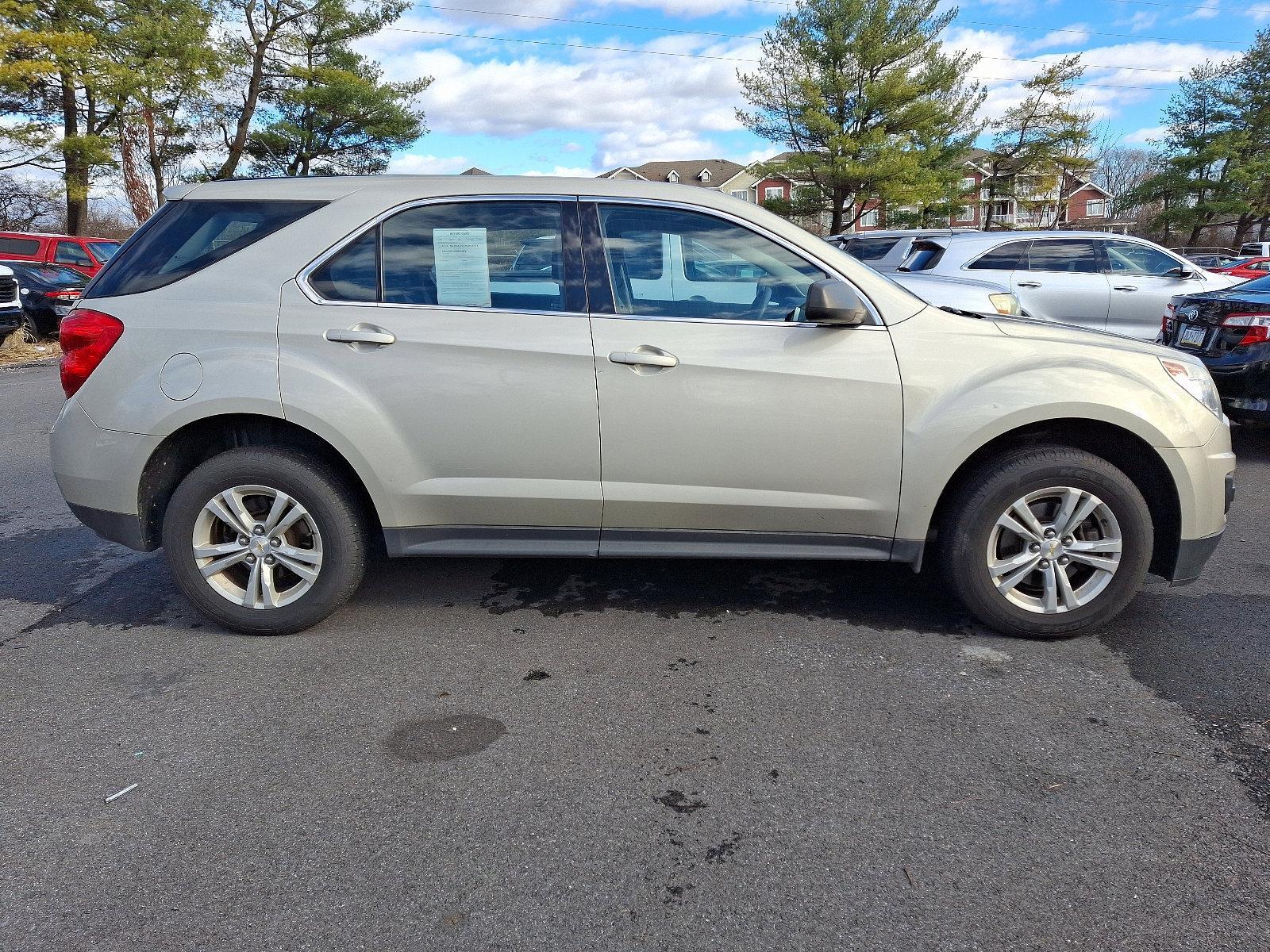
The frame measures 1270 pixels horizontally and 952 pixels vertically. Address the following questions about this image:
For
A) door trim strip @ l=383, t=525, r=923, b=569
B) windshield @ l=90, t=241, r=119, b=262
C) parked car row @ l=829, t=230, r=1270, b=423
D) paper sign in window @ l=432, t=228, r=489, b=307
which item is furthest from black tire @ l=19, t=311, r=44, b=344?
door trim strip @ l=383, t=525, r=923, b=569

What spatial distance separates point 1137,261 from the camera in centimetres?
1071

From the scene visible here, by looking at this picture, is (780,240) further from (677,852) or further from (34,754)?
(34,754)

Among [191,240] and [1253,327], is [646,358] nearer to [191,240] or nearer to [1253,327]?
[191,240]

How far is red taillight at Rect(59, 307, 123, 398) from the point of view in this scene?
3.56m

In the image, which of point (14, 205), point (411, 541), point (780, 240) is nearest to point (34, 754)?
point (411, 541)

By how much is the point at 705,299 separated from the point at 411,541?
5.11 ft

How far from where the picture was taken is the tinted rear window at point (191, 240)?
3625 mm

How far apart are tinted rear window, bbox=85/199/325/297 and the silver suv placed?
0.5 inches

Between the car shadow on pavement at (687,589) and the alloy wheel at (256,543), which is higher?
the alloy wheel at (256,543)

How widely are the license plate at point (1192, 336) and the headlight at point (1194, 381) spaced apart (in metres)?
4.00

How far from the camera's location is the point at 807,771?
108 inches

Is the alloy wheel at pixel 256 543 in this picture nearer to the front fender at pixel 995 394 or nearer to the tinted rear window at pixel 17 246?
the front fender at pixel 995 394

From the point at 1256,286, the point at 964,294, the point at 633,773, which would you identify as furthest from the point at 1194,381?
the point at 1256,286

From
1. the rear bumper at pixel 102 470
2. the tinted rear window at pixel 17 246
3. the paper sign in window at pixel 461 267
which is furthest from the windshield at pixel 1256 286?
the tinted rear window at pixel 17 246
